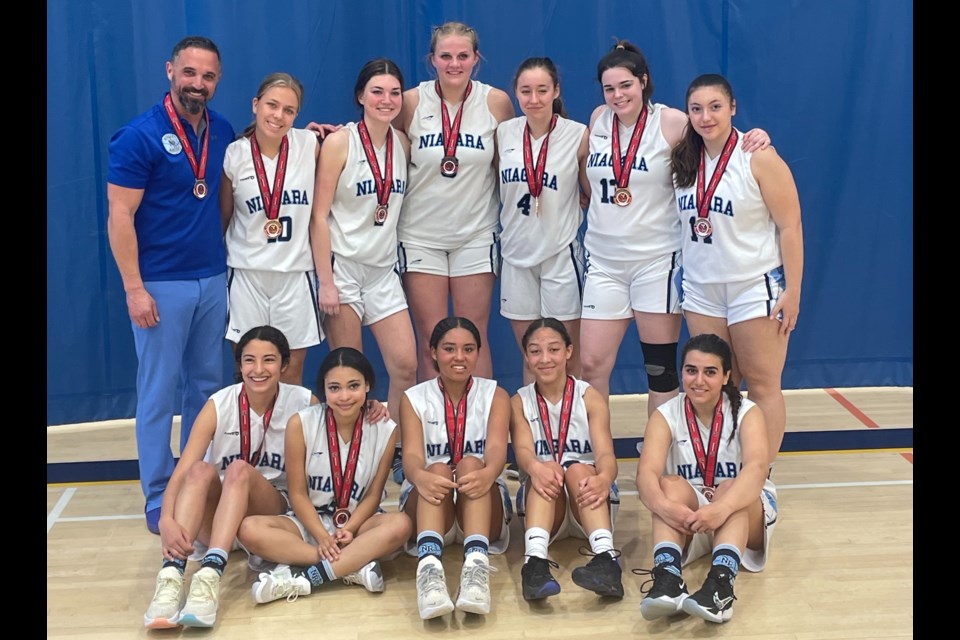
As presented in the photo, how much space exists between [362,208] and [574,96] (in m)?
1.87

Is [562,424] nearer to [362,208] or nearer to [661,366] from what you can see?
[661,366]

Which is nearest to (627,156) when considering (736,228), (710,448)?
(736,228)

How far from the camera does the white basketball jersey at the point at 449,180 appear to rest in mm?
4516

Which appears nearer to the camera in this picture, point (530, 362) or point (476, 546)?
point (476, 546)

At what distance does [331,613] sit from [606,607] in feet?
3.16

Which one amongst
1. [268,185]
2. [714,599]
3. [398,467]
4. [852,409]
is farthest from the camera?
[852,409]

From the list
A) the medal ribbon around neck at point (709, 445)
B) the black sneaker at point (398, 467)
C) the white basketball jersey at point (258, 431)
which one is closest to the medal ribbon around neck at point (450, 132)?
the white basketball jersey at point (258, 431)

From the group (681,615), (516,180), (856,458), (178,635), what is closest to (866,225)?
(856,458)

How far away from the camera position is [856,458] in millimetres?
5078

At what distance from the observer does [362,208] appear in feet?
14.5

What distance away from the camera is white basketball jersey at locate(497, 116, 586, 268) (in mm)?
4480

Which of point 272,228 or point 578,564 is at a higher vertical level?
point 272,228

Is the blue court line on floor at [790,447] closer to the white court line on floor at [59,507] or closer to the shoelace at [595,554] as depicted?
the white court line on floor at [59,507]

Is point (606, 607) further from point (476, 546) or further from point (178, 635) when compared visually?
point (178, 635)
